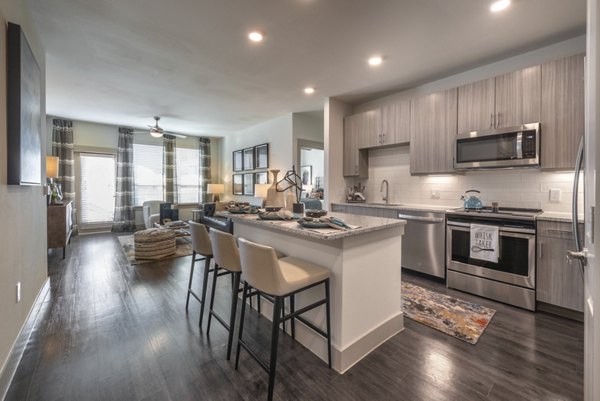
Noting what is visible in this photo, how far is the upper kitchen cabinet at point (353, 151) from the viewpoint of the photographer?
441 cm

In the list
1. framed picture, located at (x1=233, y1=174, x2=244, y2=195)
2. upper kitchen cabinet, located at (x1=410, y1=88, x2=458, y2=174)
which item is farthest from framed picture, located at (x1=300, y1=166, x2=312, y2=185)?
upper kitchen cabinet, located at (x1=410, y1=88, x2=458, y2=174)

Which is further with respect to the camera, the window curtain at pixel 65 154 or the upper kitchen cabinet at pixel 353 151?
the window curtain at pixel 65 154

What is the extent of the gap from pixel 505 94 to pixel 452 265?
204 centimetres

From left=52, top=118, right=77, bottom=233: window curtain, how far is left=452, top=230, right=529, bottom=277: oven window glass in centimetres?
782

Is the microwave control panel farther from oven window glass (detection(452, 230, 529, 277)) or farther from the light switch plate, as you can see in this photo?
oven window glass (detection(452, 230, 529, 277))

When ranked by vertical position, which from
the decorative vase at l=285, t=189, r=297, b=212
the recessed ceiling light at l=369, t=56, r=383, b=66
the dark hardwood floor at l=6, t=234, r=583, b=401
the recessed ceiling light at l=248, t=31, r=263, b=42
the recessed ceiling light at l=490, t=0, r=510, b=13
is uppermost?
the recessed ceiling light at l=369, t=56, r=383, b=66

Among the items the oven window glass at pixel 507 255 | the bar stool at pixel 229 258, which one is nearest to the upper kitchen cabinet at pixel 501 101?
the oven window glass at pixel 507 255

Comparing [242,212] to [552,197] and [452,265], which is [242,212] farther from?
[552,197]

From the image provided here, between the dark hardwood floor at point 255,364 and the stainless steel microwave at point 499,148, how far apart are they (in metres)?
1.55

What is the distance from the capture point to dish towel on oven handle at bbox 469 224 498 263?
8.82 ft

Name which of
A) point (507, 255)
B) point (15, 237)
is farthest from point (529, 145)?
point (15, 237)

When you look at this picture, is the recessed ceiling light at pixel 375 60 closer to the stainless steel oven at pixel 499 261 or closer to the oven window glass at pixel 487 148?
the oven window glass at pixel 487 148

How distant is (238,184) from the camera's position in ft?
24.6

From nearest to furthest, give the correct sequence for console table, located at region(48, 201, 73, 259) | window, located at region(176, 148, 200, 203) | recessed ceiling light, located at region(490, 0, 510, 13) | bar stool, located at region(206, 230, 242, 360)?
1. bar stool, located at region(206, 230, 242, 360)
2. recessed ceiling light, located at region(490, 0, 510, 13)
3. console table, located at region(48, 201, 73, 259)
4. window, located at region(176, 148, 200, 203)
